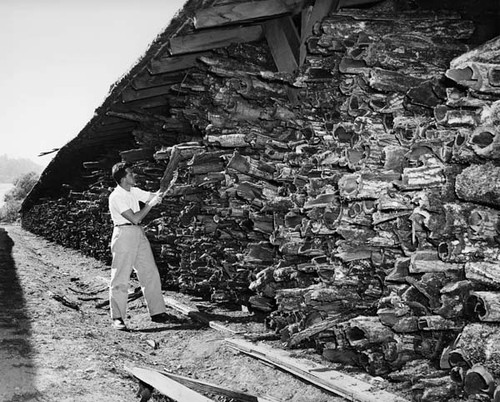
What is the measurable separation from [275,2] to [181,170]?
3.26 m

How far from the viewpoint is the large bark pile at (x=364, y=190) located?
3.49 metres

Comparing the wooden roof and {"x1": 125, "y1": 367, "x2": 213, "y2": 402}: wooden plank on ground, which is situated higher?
the wooden roof

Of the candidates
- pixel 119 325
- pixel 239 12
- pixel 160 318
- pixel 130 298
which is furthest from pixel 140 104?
pixel 239 12

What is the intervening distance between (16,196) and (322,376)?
58652mm

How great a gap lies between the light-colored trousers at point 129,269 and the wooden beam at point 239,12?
9.80 feet

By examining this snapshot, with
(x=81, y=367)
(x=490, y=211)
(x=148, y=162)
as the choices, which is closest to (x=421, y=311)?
(x=490, y=211)

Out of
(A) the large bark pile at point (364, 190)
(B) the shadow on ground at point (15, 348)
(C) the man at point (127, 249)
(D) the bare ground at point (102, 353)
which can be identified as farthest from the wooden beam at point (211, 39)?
(B) the shadow on ground at point (15, 348)

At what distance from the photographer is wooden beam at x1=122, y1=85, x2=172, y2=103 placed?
30.2 feet

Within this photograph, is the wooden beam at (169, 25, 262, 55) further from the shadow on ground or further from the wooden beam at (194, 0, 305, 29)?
the shadow on ground

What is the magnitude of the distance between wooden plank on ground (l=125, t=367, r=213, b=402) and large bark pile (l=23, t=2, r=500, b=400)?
48.5 inches

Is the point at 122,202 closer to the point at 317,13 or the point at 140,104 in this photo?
the point at 140,104

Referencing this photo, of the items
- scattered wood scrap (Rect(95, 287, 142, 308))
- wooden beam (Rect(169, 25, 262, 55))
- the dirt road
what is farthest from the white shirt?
scattered wood scrap (Rect(95, 287, 142, 308))

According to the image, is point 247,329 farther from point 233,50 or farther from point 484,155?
point 484,155

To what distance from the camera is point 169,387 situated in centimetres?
459
